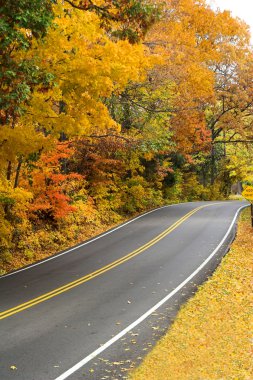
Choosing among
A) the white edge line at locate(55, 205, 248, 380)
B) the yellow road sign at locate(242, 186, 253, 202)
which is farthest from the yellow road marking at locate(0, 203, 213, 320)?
the yellow road sign at locate(242, 186, 253, 202)

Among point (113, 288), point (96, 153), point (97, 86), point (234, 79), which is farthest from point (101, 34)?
point (234, 79)

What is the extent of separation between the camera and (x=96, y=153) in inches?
1086

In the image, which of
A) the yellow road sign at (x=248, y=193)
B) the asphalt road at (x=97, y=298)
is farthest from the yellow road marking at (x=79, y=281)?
the yellow road sign at (x=248, y=193)

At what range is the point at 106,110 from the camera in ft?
49.1

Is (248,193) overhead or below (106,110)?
below

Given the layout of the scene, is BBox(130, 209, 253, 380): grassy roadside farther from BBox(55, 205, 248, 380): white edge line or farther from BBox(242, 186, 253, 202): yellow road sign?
BBox(242, 186, 253, 202): yellow road sign

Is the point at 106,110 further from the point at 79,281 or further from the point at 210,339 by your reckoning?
the point at 210,339

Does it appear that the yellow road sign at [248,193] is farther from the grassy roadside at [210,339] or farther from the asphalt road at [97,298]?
the grassy roadside at [210,339]

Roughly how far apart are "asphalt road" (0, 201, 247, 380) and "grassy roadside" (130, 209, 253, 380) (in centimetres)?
48

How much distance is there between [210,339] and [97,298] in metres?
3.86

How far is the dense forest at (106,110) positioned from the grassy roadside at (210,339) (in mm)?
6350

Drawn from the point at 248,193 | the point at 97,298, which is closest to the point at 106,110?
the point at 97,298

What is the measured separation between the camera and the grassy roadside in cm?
768

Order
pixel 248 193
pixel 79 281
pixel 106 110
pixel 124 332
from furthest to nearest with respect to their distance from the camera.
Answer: pixel 248 193 → pixel 106 110 → pixel 79 281 → pixel 124 332
